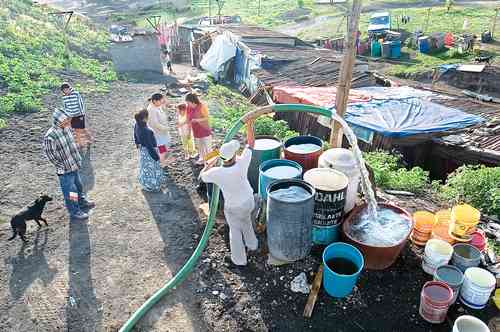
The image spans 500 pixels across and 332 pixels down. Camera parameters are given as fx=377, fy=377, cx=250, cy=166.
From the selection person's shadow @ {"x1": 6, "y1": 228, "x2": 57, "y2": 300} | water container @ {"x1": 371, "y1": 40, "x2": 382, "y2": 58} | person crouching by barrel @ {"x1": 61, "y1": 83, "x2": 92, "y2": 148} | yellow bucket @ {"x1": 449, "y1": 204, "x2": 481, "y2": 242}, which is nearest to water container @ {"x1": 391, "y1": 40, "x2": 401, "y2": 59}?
water container @ {"x1": 371, "y1": 40, "x2": 382, "y2": 58}

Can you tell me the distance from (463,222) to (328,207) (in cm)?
191

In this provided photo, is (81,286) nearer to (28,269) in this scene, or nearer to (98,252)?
(98,252)

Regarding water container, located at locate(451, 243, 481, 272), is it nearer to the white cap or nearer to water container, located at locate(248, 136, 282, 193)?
water container, located at locate(248, 136, 282, 193)

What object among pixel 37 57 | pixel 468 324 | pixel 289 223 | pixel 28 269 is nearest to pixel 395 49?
pixel 37 57

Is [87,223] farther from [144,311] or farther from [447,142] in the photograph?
[447,142]

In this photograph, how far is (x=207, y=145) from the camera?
7973 millimetres

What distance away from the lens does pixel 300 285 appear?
500 centimetres

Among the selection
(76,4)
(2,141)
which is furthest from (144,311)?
(76,4)

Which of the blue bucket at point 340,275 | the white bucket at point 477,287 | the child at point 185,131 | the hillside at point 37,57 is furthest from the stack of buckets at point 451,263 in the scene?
the hillside at point 37,57

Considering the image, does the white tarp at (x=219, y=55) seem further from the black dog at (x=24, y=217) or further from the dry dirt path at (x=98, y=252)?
the black dog at (x=24, y=217)

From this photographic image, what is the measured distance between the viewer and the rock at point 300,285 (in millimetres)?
4961

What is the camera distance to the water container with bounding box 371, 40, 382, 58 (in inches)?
1015

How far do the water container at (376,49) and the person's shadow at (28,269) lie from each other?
25.0 metres

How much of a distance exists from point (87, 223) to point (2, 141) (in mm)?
4779
